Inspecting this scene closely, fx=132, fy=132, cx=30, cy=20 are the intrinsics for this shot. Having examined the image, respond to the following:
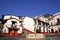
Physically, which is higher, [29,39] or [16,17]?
[16,17]

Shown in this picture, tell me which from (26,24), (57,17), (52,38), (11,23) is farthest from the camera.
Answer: (57,17)

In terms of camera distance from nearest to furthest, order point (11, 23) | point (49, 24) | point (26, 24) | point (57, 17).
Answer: point (11, 23)
point (26, 24)
point (57, 17)
point (49, 24)

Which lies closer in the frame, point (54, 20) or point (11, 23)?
point (11, 23)

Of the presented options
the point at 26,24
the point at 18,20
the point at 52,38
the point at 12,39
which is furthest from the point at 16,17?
the point at 52,38

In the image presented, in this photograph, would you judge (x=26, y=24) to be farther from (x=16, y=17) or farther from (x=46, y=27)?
(x=46, y=27)

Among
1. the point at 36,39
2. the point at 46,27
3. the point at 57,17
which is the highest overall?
the point at 57,17

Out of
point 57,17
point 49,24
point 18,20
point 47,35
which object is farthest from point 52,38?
point 49,24

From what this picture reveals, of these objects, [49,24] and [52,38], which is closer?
[52,38]

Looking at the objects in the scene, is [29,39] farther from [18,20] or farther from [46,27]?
[46,27]

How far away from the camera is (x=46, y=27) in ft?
165

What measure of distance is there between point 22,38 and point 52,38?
6152mm

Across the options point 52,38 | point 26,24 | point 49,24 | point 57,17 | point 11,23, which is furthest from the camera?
point 49,24

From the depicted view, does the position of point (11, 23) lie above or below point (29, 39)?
above

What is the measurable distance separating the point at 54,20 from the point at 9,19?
684 inches
